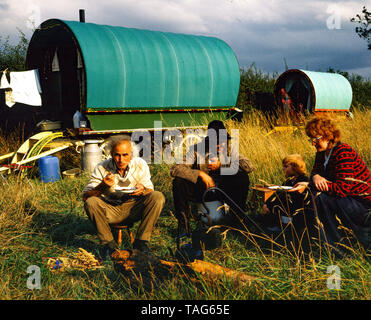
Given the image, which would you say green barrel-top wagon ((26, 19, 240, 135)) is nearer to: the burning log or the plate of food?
the plate of food

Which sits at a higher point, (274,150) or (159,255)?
(274,150)

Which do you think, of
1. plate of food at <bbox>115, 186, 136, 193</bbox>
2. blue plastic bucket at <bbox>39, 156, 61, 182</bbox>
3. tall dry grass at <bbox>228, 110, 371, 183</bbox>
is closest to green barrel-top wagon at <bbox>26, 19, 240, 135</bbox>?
blue plastic bucket at <bbox>39, 156, 61, 182</bbox>

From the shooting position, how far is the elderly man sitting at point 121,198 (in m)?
4.08

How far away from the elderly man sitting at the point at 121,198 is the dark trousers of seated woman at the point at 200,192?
1.20 feet

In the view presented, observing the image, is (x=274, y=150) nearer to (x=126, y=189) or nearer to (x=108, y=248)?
(x=126, y=189)

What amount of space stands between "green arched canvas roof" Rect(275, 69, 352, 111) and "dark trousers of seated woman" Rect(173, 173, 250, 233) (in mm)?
10659

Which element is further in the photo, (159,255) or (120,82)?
(120,82)

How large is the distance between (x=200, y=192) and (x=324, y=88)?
12.0 metres

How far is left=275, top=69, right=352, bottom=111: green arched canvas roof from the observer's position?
Answer: 14.3 meters

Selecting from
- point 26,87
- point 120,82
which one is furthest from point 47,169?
point 26,87

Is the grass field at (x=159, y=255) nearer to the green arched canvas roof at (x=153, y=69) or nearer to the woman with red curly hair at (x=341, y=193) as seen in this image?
the woman with red curly hair at (x=341, y=193)

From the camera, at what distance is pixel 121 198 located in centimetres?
442
